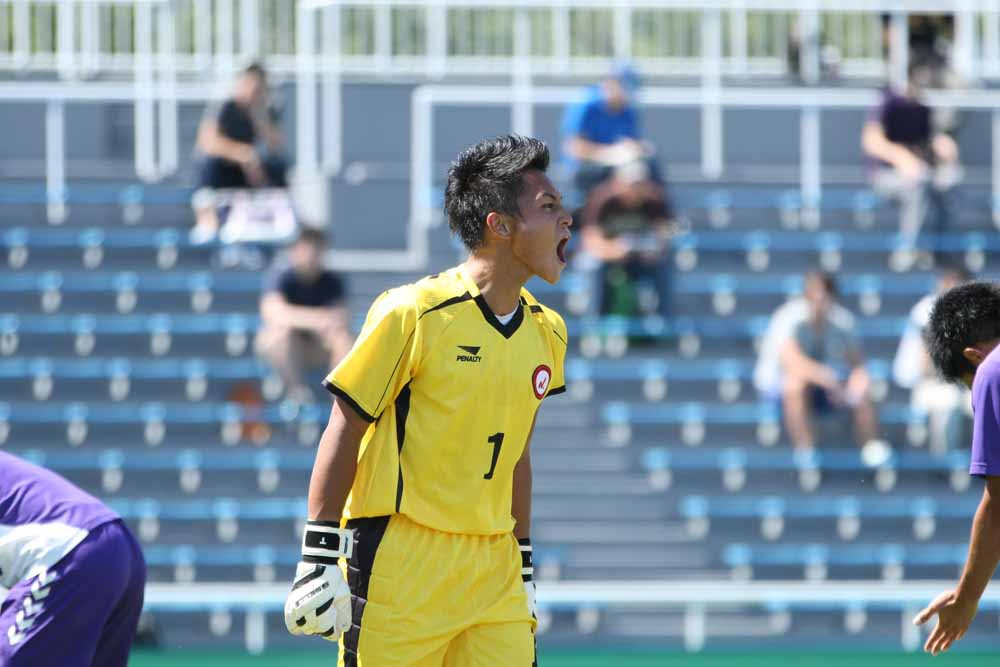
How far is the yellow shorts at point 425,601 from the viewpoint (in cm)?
508

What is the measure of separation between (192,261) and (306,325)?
1.98m

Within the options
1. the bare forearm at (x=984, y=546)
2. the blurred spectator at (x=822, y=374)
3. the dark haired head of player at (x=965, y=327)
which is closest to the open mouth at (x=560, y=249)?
the dark haired head of player at (x=965, y=327)

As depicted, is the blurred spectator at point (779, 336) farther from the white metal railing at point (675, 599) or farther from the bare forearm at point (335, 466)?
the bare forearm at point (335, 466)

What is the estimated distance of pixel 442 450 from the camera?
5.12 metres

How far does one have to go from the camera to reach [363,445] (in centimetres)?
518

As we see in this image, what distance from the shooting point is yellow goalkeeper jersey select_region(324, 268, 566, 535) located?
197 inches

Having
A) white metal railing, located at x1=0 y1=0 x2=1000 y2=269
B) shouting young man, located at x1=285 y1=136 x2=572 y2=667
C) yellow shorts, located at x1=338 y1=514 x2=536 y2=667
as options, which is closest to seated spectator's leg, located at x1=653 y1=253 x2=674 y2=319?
white metal railing, located at x1=0 y1=0 x2=1000 y2=269

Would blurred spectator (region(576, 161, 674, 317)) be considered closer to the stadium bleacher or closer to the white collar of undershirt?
the stadium bleacher

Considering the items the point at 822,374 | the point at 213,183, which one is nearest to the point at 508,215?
the point at 822,374

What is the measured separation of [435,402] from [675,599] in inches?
A: 223

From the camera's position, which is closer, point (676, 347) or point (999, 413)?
point (999, 413)

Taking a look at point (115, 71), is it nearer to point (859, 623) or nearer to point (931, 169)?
point (931, 169)

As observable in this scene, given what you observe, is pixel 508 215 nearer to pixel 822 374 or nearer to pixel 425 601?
pixel 425 601

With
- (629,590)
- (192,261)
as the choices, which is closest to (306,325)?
(192,261)
